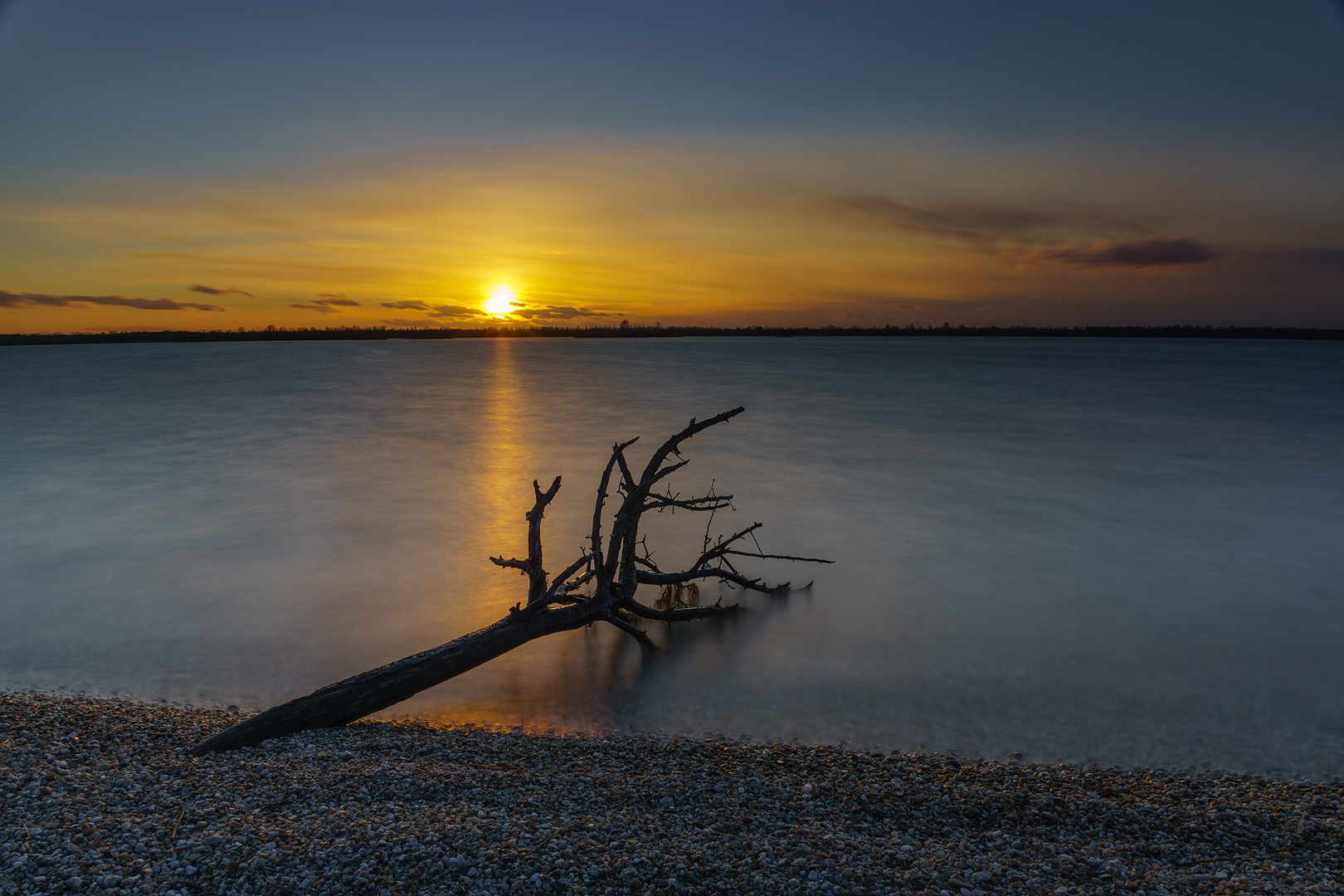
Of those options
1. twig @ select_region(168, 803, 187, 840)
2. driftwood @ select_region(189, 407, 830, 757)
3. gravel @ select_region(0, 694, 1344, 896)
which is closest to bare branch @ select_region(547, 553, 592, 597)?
driftwood @ select_region(189, 407, 830, 757)

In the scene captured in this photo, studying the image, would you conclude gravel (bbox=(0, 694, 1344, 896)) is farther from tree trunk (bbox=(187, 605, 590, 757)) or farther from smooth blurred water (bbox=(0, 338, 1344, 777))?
smooth blurred water (bbox=(0, 338, 1344, 777))

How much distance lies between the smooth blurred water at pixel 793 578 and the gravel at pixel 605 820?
888 millimetres

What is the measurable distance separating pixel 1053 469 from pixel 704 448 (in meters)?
7.38

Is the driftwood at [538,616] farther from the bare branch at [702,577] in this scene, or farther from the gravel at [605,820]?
the gravel at [605,820]

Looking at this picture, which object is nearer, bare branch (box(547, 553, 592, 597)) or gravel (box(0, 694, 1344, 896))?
gravel (box(0, 694, 1344, 896))

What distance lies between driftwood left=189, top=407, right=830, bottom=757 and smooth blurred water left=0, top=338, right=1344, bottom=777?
0.35 m

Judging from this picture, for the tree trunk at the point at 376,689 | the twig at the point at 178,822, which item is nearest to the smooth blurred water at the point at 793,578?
the tree trunk at the point at 376,689

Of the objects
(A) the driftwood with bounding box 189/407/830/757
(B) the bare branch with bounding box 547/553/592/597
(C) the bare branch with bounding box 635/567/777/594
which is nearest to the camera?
(A) the driftwood with bounding box 189/407/830/757

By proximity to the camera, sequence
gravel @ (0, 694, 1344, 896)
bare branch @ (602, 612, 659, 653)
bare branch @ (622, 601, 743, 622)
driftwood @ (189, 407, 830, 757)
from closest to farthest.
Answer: gravel @ (0, 694, 1344, 896) → driftwood @ (189, 407, 830, 757) → bare branch @ (602, 612, 659, 653) → bare branch @ (622, 601, 743, 622)

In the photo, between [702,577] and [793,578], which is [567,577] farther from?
[793,578]

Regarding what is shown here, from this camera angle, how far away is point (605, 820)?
10.3ft

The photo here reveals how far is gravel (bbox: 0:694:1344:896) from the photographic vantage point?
270 cm

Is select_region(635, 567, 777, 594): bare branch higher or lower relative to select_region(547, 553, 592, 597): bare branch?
lower

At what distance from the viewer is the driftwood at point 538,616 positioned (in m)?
4.24
